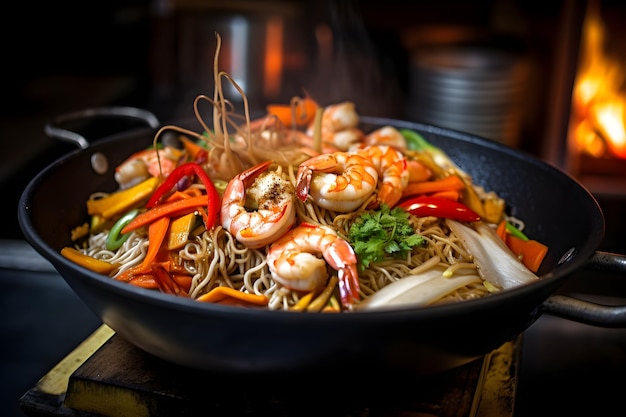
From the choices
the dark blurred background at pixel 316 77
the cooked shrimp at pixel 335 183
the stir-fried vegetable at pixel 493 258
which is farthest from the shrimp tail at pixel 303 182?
the dark blurred background at pixel 316 77

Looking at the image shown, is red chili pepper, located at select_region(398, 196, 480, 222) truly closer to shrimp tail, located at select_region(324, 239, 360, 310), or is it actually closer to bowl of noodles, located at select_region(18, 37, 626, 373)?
bowl of noodles, located at select_region(18, 37, 626, 373)

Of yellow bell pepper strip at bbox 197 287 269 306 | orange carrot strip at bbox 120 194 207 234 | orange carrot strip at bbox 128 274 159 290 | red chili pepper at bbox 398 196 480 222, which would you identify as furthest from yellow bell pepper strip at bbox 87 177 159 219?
red chili pepper at bbox 398 196 480 222

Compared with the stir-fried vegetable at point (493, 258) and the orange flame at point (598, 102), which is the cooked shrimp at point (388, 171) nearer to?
the stir-fried vegetable at point (493, 258)

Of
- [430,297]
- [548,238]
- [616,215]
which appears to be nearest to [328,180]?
[430,297]

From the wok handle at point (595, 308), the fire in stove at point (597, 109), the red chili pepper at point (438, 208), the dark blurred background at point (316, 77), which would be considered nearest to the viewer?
the wok handle at point (595, 308)

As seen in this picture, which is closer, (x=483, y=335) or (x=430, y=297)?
(x=483, y=335)

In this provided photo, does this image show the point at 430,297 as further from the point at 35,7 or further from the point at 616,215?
the point at 35,7
